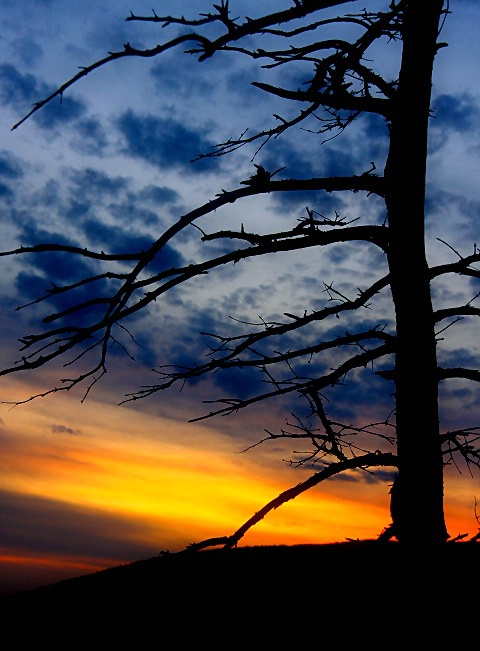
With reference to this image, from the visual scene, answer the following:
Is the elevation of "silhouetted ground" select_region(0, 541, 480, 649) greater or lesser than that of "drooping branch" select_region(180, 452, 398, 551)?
lesser

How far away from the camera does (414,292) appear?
544 cm

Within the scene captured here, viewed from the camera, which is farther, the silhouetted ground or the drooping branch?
the drooping branch

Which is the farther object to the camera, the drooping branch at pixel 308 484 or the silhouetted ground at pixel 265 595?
the drooping branch at pixel 308 484

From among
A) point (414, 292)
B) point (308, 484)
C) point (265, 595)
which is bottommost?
point (265, 595)

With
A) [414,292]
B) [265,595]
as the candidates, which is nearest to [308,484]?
[265,595]

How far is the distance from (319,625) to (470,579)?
49.9 inches

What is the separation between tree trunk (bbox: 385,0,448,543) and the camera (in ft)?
17.1

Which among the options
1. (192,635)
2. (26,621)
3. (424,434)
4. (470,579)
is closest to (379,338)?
(424,434)

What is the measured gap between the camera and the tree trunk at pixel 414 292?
17.1ft

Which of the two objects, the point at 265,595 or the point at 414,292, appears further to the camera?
the point at 414,292

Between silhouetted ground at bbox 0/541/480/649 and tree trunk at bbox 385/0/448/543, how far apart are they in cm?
31

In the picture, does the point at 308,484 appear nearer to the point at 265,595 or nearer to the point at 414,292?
the point at 265,595

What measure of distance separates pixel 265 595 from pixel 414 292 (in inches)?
98.5

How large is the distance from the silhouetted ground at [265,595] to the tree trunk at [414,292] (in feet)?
1.00
